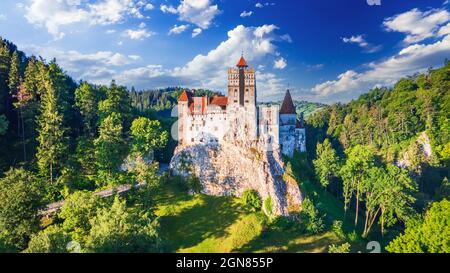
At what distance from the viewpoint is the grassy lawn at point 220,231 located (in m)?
42.2

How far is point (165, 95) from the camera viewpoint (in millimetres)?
135500

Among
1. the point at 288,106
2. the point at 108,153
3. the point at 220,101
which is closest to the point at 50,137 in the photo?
the point at 108,153

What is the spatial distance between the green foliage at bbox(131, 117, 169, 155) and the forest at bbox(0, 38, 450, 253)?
0.20 m

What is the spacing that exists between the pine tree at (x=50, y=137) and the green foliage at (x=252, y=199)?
2966 cm

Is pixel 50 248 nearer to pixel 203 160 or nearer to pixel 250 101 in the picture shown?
pixel 203 160

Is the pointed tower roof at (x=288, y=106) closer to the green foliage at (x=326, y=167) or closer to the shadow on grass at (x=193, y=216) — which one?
the green foliage at (x=326, y=167)

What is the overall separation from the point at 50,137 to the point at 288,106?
43.1 meters

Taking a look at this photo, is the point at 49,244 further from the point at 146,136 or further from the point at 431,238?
the point at 431,238

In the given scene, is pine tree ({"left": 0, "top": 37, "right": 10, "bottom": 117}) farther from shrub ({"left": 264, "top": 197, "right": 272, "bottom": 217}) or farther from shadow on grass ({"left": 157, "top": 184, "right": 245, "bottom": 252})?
shrub ({"left": 264, "top": 197, "right": 272, "bottom": 217})

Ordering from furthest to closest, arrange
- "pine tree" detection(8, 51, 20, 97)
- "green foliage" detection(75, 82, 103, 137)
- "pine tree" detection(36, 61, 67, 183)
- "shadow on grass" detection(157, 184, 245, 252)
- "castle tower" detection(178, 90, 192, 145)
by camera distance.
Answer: "castle tower" detection(178, 90, 192, 145) → "green foliage" detection(75, 82, 103, 137) → "pine tree" detection(8, 51, 20, 97) → "pine tree" detection(36, 61, 67, 183) → "shadow on grass" detection(157, 184, 245, 252)

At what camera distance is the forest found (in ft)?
105

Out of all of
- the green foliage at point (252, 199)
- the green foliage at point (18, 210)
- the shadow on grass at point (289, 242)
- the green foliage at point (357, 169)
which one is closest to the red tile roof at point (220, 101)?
the green foliage at point (252, 199)

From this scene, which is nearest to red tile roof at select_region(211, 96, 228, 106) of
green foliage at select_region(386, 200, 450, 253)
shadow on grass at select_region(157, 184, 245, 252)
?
shadow on grass at select_region(157, 184, 245, 252)
